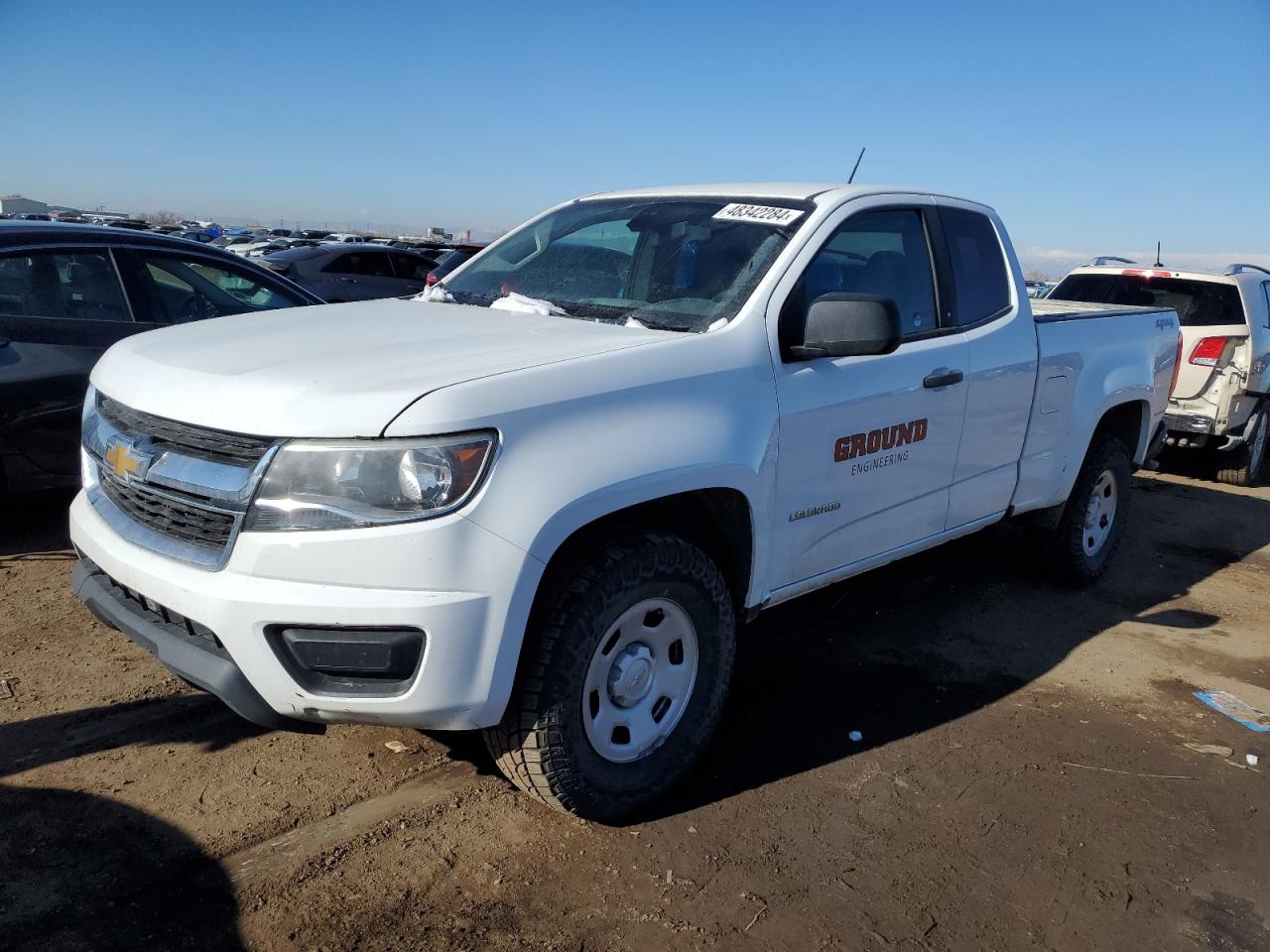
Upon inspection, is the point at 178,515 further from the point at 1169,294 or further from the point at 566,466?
the point at 1169,294

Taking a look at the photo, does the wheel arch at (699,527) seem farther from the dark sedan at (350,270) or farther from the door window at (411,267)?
the door window at (411,267)

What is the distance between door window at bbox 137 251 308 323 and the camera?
17.2ft

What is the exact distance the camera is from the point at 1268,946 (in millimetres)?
2680

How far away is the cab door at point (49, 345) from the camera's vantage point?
4.64m

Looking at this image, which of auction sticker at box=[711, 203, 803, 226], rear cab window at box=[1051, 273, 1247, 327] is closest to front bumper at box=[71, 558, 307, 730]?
auction sticker at box=[711, 203, 803, 226]

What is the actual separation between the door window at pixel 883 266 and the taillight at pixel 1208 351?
5.54 meters

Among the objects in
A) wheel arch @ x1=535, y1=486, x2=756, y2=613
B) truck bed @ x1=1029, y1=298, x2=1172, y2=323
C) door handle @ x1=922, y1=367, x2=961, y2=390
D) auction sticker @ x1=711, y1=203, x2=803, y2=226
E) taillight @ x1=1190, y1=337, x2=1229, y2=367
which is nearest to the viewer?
wheel arch @ x1=535, y1=486, x2=756, y2=613

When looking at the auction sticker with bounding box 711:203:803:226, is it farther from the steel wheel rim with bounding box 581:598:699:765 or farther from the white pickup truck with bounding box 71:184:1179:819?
the steel wheel rim with bounding box 581:598:699:765

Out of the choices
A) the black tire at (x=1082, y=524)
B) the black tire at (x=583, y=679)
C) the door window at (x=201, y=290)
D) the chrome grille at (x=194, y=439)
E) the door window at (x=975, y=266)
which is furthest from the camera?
the door window at (x=201, y=290)

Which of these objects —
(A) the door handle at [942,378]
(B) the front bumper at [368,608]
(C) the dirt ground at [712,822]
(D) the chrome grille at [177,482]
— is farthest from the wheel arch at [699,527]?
(A) the door handle at [942,378]

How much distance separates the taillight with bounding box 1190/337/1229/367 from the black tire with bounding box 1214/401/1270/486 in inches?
28.0

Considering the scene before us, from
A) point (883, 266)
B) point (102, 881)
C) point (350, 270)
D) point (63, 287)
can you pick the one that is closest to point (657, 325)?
point (883, 266)

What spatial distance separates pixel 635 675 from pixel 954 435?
1.79 metres

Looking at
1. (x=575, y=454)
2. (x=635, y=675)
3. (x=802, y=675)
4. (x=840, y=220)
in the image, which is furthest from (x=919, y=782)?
(x=840, y=220)
